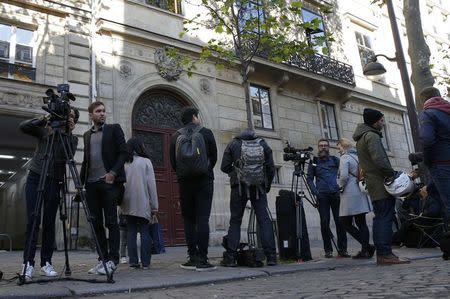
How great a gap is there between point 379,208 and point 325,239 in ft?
5.77

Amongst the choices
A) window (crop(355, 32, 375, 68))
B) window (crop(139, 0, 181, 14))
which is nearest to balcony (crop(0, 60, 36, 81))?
window (crop(139, 0, 181, 14))

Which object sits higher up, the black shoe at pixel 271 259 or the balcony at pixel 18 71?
the balcony at pixel 18 71

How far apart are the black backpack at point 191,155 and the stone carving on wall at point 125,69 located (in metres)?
7.50

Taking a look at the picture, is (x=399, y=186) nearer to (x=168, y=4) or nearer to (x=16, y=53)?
(x=16, y=53)

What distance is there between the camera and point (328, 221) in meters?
7.50

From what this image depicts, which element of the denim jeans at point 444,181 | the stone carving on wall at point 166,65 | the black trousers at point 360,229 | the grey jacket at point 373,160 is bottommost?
the black trousers at point 360,229

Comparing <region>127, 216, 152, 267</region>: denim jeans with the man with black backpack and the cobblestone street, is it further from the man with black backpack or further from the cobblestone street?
the cobblestone street

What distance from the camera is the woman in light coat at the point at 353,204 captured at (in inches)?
280

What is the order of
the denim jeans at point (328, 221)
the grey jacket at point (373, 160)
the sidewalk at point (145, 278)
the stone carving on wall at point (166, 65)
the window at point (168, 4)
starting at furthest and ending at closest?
1. the window at point (168, 4)
2. the stone carving on wall at point (166, 65)
3. the denim jeans at point (328, 221)
4. the grey jacket at point (373, 160)
5. the sidewalk at point (145, 278)

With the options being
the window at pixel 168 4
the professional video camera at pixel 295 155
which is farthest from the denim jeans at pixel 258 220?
the window at pixel 168 4

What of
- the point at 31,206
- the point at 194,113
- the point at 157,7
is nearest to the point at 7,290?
the point at 31,206

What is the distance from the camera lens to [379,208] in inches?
233

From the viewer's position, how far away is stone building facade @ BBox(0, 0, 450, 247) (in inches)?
451

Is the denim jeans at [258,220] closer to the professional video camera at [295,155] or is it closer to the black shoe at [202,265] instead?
the black shoe at [202,265]
